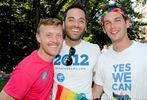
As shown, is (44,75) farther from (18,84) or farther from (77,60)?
(77,60)

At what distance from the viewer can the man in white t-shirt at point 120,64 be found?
16.0ft

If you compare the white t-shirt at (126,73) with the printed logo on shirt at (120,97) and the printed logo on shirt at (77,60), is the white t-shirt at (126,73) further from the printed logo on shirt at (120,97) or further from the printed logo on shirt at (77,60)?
the printed logo on shirt at (77,60)

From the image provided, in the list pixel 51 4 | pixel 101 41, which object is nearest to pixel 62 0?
pixel 51 4

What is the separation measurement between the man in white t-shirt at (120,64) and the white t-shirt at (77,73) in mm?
183

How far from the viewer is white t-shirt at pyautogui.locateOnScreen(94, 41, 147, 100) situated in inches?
191

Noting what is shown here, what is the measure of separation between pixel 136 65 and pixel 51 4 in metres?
21.1

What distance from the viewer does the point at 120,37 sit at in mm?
5098

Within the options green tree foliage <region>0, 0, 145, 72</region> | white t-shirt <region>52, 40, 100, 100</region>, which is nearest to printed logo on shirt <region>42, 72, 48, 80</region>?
white t-shirt <region>52, 40, 100, 100</region>

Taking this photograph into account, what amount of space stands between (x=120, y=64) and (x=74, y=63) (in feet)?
2.77

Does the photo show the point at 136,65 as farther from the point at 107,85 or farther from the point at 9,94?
the point at 9,94

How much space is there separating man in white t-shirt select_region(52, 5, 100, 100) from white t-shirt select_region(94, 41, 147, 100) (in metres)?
0.31

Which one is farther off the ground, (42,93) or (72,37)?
(72,37)

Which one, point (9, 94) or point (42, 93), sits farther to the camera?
point (42, 93)

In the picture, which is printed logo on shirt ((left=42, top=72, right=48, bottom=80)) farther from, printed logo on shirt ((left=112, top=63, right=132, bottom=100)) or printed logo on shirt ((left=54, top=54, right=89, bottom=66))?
printed logo on shirt ((left=112, top=63, right=132, bottom=100))
